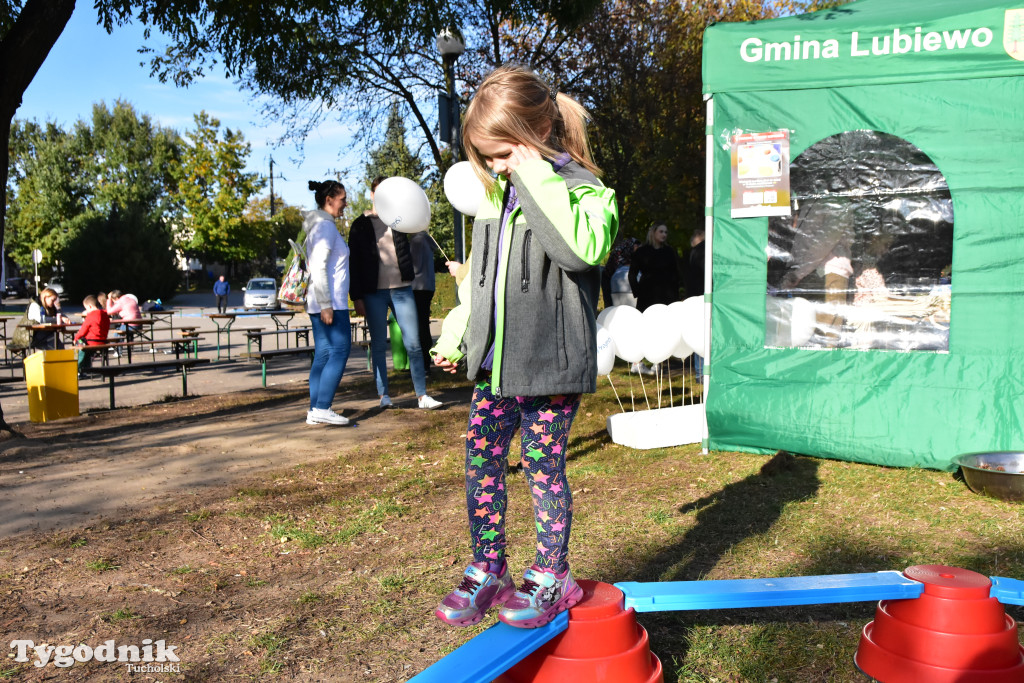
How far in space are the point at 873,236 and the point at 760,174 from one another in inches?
33.4

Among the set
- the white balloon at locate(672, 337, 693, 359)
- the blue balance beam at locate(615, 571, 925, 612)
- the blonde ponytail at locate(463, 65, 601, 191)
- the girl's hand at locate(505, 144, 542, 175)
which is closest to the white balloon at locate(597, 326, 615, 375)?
the white balloon at locate(672, 337, 693, 359)

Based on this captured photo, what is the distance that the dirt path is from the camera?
16.2 feet

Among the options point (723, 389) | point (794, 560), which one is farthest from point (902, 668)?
point (723, 389)

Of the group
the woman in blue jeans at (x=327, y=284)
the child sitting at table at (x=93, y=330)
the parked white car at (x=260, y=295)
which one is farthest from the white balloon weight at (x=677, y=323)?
the parked white car at (x=260, y=295)

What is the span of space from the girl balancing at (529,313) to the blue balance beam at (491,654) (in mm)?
43

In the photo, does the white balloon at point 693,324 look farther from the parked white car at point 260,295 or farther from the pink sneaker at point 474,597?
the parked white car at point 260,295

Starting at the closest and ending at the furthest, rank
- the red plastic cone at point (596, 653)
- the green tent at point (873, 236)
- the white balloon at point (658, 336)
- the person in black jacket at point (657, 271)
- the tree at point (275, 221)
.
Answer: the red plastic cone at point (596, 653)
the green tent at point (873, 236)
the white balloon at point (658, 336)
the person in black jacket at point (657, 271)
the tree at point (275, 221)

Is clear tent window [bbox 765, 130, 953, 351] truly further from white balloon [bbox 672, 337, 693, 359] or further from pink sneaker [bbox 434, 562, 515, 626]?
pink sneaker [bbox 434, 562, 515, 626]

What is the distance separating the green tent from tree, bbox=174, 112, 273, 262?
4399 centimetres

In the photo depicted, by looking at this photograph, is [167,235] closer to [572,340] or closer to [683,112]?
[683,112]

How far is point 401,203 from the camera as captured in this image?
6359mm

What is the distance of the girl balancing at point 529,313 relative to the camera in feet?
8.10

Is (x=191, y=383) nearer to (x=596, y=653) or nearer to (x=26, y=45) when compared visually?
(x=26, y=45)

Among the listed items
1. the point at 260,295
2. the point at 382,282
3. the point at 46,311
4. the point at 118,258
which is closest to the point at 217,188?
the point at 118,258
